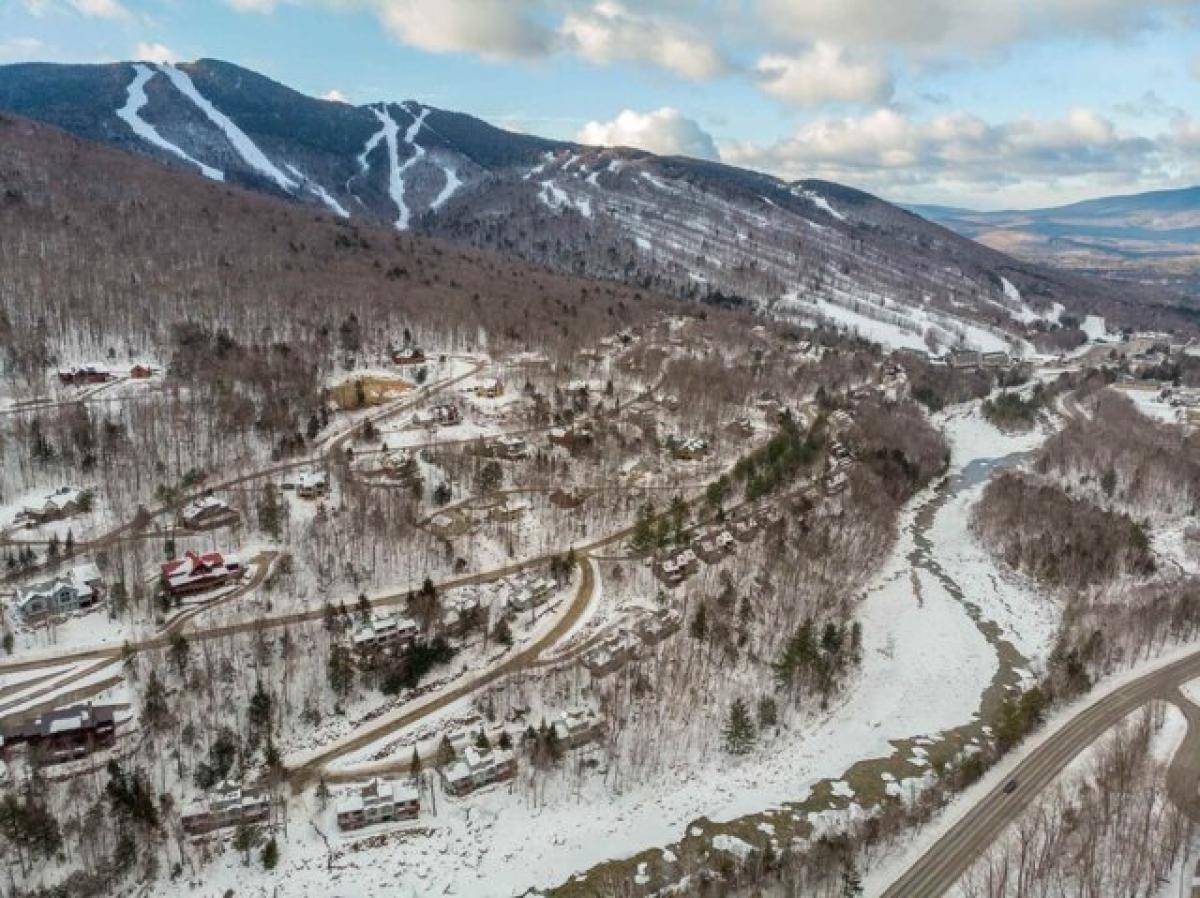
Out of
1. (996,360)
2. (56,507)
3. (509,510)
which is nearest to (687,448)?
(509,510)

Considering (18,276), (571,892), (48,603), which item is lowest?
(571,892)

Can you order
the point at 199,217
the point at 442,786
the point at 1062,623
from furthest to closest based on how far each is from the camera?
the point at 199,217, the point at 1062,623, the point at 442,786

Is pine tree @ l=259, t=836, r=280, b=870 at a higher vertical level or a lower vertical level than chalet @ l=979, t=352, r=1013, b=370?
lower

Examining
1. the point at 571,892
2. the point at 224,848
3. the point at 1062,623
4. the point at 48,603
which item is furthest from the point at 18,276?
the point at 1062,623

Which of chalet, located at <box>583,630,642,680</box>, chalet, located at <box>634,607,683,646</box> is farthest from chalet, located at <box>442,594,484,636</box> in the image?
chalet, located at <box>634,607,683,646</box>

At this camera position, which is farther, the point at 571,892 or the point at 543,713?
the point at 543,713

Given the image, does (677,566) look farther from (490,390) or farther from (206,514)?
(490,390)

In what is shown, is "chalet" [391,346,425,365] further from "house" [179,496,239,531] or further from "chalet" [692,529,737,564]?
"chalet" [692,529,737,564]

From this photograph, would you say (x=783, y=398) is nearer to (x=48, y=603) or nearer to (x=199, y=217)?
(x=48, y=603)
